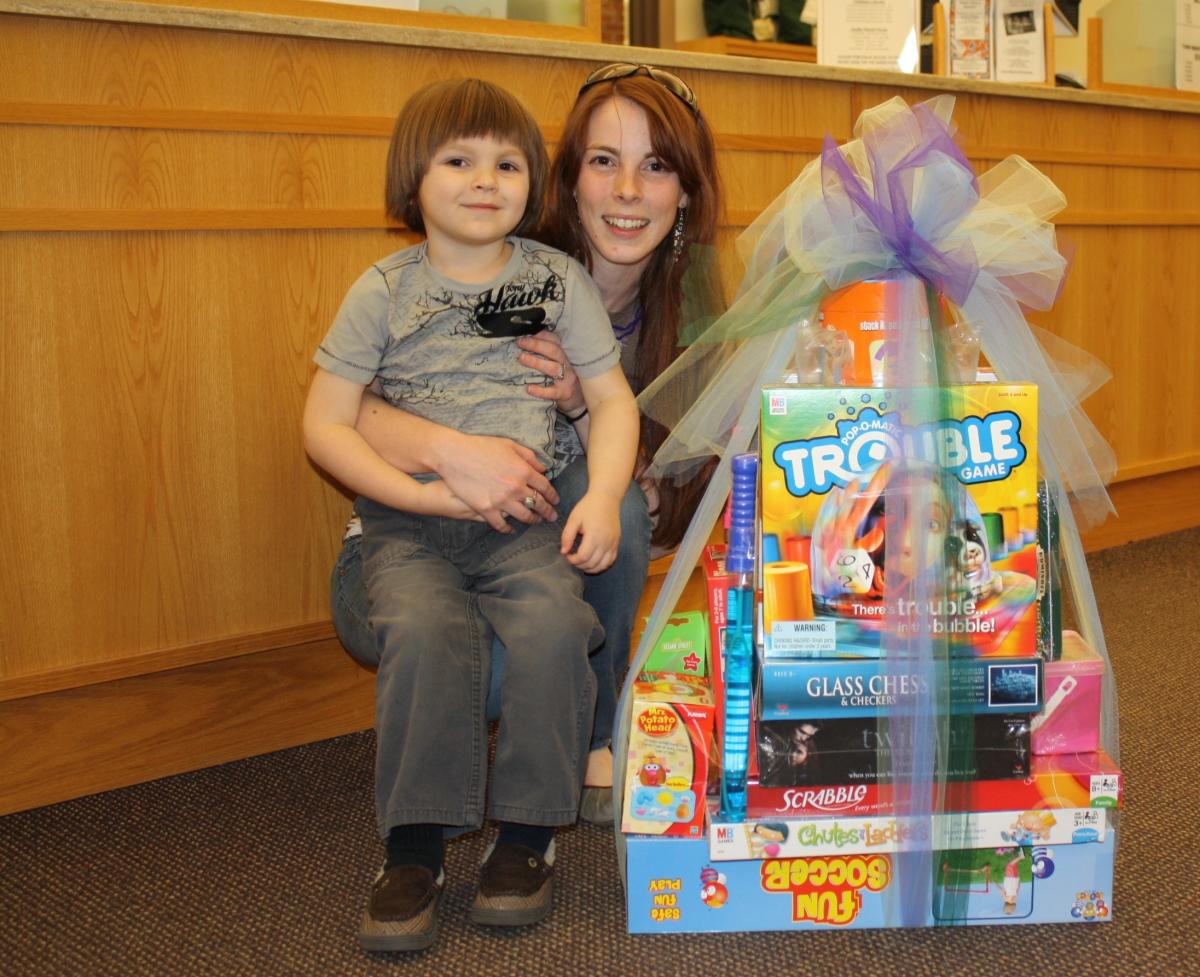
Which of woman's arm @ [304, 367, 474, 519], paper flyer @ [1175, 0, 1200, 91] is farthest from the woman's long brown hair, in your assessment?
paper flyer @ [1175, 0, 1200, 91]

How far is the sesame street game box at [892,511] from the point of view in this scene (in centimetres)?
110

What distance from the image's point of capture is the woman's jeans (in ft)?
4.47

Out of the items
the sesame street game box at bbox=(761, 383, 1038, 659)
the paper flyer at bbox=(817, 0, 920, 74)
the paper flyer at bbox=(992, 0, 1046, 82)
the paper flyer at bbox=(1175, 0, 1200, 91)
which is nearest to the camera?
the sesame street game box at bbox=(761, 383, 1038, 659)

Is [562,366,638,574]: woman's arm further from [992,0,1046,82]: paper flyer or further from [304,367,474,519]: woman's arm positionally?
[992,0,1046,82]: paper flyer

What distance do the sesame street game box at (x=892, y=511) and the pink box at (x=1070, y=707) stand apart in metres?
0.11

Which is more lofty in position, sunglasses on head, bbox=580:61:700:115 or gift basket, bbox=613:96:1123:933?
sunglasses on head, bbox=580:61:700:115

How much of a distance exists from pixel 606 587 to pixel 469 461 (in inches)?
→ 9.4

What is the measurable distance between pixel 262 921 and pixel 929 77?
6.03 ft

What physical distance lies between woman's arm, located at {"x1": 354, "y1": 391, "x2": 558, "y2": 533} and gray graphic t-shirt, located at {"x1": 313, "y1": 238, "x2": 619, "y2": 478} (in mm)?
30

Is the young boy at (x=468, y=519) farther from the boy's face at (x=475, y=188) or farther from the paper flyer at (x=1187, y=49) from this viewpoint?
the paper flyer at (x=1187, y=49)

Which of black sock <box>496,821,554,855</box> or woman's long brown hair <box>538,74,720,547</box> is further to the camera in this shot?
woman's long brown hair <box>538,74,720,547</box>

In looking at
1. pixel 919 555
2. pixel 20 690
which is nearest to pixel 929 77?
pixel 919 555

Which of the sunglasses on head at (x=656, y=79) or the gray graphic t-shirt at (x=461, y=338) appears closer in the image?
the gray graphic t-shirt at (x=461, y=338)


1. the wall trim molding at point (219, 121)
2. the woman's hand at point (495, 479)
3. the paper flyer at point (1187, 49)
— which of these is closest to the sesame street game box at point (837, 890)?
→ the woman's hand at point (495, 479)
